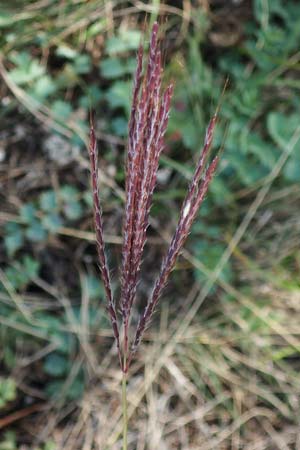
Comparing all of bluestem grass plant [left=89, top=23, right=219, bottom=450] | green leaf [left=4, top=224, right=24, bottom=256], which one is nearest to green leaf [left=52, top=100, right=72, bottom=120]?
green leaf [left=4, top=224, right=24, bottom=256]

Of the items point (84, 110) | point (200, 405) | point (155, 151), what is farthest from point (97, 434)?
point (155, 151)

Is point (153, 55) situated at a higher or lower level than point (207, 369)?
higher

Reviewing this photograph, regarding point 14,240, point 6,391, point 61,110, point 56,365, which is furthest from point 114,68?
point 6,391

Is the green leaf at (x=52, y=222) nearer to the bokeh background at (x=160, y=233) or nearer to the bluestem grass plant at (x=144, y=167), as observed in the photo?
the bokeh background at (x=160, y=233)

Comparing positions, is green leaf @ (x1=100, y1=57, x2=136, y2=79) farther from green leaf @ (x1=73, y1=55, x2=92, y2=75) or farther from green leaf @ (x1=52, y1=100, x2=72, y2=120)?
green leaf @ (x1=52, y1=100, x2=72, y2=120)

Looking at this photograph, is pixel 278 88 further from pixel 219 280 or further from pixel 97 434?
pixel 97 434

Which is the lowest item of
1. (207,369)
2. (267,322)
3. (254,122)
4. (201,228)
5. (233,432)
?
(233,432)

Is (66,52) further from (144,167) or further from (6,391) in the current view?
(144,167)
